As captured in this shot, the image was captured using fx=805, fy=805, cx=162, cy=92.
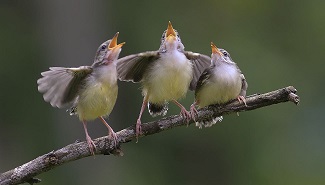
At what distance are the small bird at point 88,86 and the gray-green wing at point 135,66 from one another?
5.4 inches

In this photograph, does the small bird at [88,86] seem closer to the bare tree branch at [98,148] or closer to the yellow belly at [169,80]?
the bare tree branch at [98,148]

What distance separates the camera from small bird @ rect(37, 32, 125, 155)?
585 cm

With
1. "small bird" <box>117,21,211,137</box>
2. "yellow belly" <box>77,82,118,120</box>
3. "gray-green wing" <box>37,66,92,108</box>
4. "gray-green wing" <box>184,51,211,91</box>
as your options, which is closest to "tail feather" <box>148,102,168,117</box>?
"small bird" <box>117,21,211,137</box>

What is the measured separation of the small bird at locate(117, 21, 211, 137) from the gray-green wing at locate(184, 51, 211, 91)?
0.01 m

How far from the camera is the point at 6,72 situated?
13.5m


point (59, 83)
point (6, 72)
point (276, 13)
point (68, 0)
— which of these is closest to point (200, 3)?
point (276, 13)

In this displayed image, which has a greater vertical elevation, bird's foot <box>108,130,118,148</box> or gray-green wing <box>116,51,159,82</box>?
gray-green wing <box>116,51,159,82</box>

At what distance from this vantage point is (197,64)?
655 centimetres

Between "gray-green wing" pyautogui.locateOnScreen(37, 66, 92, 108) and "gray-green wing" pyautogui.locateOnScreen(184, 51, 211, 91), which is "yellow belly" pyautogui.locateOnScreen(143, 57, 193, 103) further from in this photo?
"gray-green wing" pyautogui.locateOnScreen(37, 66, 92, 108)

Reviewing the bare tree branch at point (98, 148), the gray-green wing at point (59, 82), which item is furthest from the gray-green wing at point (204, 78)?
the gray-green wing at point (59, 82)

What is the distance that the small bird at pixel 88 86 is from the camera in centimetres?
585

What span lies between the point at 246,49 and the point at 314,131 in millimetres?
1760

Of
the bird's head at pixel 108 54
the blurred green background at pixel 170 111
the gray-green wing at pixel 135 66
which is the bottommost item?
the blurred green background at pixel 170 111

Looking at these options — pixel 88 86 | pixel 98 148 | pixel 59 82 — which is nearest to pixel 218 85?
pixel 88 86
